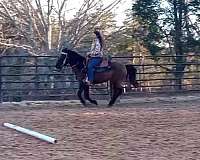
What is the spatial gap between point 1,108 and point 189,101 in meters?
5.25

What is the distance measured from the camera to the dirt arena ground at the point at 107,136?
655 centimetres

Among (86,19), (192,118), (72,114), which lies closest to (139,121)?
(192,118)

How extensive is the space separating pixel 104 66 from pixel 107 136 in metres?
5.92

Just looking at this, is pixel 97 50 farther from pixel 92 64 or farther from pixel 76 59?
pixel 76 59

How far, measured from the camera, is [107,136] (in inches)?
313

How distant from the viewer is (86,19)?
24.4 meters

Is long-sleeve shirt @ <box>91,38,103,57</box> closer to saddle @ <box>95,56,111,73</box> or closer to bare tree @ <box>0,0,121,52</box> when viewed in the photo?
saddle @ <box>95,56,111,73</box>

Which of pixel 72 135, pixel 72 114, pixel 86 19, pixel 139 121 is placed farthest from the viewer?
pixel 86 19

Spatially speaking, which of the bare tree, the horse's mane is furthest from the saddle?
the bare tree

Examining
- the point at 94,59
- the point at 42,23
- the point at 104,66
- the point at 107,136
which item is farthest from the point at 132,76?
the point at 42,23

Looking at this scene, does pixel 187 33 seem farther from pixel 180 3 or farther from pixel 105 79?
pixel 105 79

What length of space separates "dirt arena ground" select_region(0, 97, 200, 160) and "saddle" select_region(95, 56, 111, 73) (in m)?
2.09

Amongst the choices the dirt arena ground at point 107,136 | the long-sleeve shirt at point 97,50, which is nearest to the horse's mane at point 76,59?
the long-sleeve shirt at point 97,50

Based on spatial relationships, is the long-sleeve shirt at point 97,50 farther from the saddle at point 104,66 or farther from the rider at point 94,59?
the saddle at point 104,66
